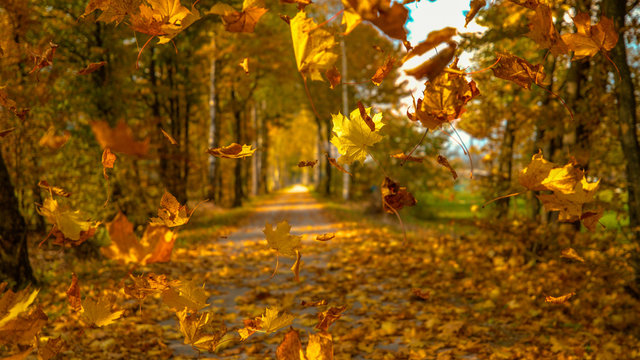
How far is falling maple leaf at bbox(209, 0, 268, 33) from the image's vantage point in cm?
94

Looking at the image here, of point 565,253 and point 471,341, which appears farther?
point 471,341

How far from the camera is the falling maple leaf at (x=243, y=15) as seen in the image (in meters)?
0.94

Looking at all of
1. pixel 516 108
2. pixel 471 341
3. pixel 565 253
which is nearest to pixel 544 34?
pixel 565 253

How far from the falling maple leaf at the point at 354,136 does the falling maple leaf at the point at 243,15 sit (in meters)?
0.32

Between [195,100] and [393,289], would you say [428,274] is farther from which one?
[195,100]

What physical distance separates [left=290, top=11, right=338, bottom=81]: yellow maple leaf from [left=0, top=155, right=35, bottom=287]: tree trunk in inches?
183

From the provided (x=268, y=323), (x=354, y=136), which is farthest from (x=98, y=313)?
(x=354, y=136)

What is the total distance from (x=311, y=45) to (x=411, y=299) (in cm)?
422

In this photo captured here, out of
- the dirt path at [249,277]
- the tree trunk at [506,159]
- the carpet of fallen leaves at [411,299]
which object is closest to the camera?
the carpet of fallen leaves at [411,299]

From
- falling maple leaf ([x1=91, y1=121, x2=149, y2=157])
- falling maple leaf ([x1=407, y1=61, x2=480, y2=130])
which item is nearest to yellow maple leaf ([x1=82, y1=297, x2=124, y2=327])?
falling maple leaf ([x1=91, y1=121, x2=149, y2=157])

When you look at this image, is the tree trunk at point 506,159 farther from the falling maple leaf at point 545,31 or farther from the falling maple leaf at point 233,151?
the falling maple leaf at point 233,151

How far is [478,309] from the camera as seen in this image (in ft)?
14.1

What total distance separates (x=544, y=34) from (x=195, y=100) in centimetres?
1254

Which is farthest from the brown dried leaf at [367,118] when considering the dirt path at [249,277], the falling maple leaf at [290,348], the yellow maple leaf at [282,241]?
the dirt path at [249,277]
